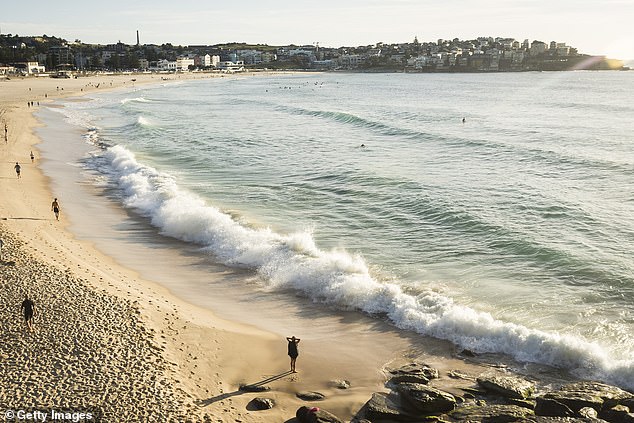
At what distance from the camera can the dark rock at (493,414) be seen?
1148 centimetres

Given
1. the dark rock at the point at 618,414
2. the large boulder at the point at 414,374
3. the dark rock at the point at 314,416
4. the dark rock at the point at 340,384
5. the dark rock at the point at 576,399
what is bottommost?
the dark rock at the point at 340,384

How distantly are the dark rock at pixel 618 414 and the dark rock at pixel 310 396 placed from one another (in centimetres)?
593

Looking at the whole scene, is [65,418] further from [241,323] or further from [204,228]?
[204,228]

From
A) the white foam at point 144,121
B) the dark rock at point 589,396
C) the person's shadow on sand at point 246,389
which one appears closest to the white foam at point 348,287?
the dark rock at point 589,396

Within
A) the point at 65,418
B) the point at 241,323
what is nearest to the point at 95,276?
the point at 241,323

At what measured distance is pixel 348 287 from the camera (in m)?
19.0

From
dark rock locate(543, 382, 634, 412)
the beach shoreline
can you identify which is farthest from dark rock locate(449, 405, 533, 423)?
the beach shoreline

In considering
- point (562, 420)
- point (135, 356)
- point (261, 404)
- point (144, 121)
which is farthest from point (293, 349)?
point (144, 121)

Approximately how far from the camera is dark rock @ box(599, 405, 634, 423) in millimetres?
11408

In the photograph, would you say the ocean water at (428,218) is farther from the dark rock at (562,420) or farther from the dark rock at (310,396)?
the dark rock at (310,396)

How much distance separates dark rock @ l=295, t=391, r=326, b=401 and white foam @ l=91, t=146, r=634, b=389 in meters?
4.65

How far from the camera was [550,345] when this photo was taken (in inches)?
595

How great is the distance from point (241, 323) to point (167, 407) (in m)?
5.50

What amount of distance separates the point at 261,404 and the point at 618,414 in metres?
7.43
